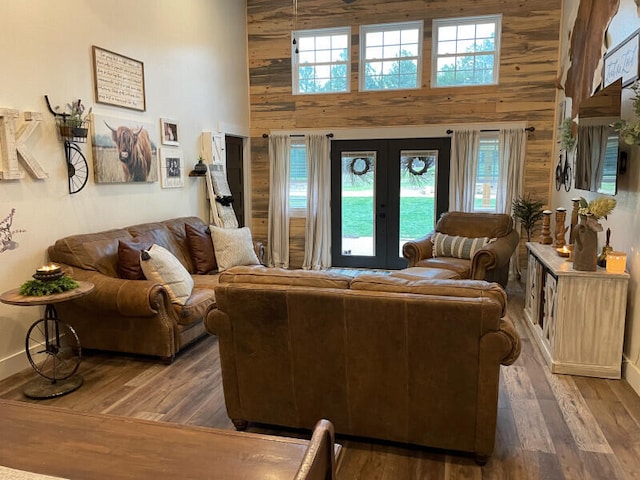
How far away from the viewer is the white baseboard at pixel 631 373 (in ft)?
10.1

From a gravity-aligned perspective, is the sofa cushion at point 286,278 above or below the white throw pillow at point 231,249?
above

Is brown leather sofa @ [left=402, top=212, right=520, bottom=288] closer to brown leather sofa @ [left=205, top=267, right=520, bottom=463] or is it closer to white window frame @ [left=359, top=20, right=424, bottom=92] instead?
white window frame @ [left=359, top=20, right=424, bottom=92]

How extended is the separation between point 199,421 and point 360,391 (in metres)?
1.07

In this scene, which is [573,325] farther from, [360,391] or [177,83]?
[177,83]

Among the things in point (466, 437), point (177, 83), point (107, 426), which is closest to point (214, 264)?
point (177, 83)

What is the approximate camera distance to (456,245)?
5297 mm

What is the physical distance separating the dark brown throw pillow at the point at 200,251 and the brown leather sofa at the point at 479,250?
7.07 feet

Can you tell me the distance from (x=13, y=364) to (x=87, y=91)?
231cm

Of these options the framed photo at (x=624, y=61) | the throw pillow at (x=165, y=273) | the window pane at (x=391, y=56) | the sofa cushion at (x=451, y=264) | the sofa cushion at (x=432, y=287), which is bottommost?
the sofa cushion at (x=451, y=264)

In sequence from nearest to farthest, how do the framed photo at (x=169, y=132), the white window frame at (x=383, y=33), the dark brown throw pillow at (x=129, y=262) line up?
the dark brown throw pillow at (x=129, y=262), the framed photo at (x=169, y=132), the white window frame at (x=383, y=33)

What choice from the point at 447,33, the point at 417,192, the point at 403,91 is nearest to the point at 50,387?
the point at 417,192

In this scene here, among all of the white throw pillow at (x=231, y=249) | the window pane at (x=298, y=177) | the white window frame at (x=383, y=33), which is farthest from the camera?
the window pane at (x=298, y=177)

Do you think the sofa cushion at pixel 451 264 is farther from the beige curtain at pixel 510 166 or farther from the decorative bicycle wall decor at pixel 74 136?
the decorative bicycle wall decor at pixel 74 136

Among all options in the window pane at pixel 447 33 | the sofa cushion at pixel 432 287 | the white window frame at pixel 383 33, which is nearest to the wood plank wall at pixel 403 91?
the white window frame at pixel 383 33
